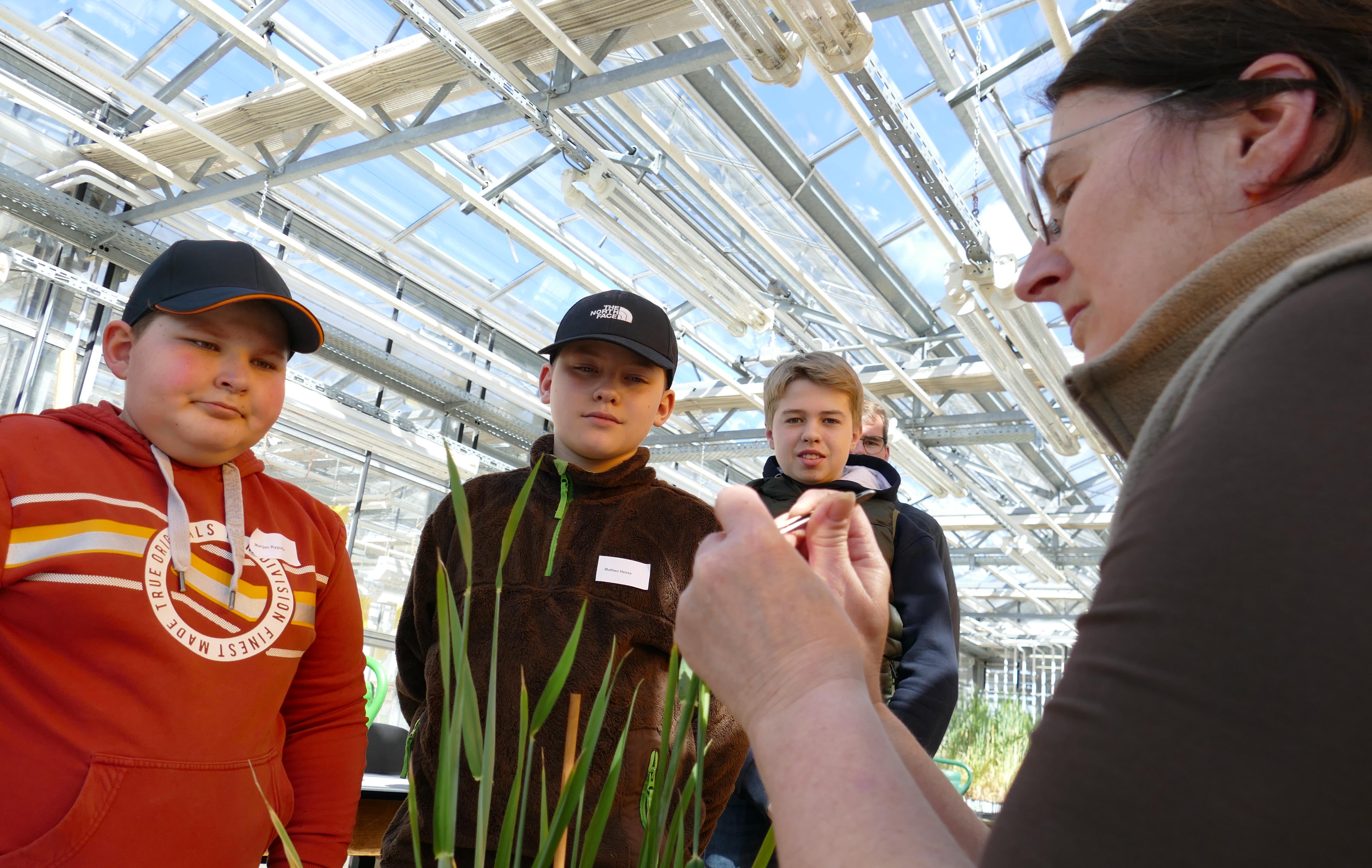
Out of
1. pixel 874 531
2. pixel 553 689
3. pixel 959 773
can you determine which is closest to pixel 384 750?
pixel 874 531

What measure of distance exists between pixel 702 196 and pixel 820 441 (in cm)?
417

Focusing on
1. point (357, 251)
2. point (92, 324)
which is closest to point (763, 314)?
point (357, 251)

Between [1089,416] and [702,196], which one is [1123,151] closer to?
[1089,416]

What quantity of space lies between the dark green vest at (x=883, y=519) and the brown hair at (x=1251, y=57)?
0.89 meters

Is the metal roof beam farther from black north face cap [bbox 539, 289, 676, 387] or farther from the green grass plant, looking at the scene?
the green grass plant

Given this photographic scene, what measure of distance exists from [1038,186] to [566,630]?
0.82 meters

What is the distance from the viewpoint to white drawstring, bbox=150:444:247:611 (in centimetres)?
114

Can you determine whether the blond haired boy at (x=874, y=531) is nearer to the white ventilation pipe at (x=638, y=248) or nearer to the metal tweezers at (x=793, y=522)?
the metal tweezers at (x=793, y=522)

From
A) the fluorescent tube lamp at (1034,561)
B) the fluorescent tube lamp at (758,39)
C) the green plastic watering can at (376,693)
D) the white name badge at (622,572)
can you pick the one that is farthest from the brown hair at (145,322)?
the fluorescent tube lamp at (1034,561)

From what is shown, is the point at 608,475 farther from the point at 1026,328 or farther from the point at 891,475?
the point at 1026,328

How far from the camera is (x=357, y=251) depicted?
741cm

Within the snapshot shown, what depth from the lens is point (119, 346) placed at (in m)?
1.30

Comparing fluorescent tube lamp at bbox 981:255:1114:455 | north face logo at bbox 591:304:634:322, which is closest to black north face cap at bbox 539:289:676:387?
north face logo at bbox 591:304:634:322

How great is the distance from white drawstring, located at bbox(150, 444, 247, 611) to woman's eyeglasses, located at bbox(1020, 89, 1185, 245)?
3.35ft
